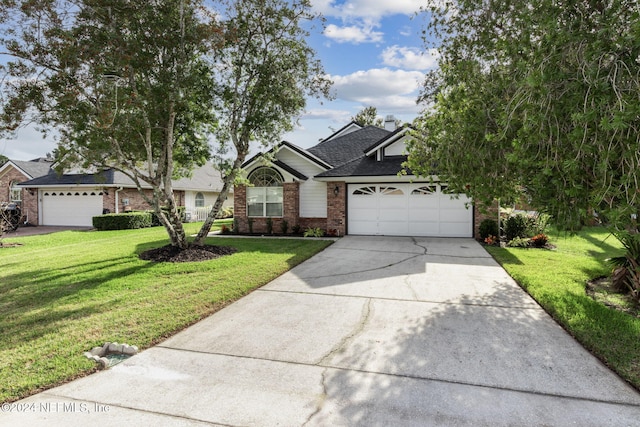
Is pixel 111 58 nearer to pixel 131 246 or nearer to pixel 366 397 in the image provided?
pixel 131 246

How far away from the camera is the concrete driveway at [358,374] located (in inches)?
117

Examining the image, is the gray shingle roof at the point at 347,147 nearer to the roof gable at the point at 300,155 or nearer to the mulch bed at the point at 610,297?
the roof gable at the point at 300,155

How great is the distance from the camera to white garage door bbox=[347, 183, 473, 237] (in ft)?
45.0

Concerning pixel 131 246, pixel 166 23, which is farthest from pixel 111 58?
pixel 131 246

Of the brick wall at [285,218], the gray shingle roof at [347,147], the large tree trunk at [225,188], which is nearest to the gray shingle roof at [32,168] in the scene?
the brick wall at [285,218]

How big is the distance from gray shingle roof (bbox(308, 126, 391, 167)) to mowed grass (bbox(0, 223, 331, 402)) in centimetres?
604

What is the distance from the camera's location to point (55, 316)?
5.34 metres

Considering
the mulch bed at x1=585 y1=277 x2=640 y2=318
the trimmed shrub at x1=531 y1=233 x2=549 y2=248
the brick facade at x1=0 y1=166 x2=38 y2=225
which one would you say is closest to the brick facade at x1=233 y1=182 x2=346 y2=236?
the trimmed shrub at x1=531 y1=233 x2=549 y2=248


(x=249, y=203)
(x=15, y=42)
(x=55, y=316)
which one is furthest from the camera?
(x=249, y=203)

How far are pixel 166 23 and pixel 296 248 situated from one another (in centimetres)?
738

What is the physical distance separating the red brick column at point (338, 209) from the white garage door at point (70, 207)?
15119 millimetres

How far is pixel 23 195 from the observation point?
22.5 meters

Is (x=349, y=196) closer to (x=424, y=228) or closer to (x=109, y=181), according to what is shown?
(x=424, y=228)

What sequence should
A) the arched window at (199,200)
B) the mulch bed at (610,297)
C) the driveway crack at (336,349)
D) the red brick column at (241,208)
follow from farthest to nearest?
the arched window at (199,200)
the red brick column at (241,208)
the mulch bed at (610,297)
the driveway crack at (336,349)
